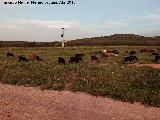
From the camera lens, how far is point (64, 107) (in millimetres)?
19609

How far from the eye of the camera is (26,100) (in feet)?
69.2

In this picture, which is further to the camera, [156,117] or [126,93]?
[126,93]

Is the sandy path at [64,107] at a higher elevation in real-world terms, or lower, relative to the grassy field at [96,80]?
lower

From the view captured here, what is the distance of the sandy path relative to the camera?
17812mm

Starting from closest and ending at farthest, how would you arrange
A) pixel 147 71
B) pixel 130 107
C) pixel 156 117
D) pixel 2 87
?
1. pixel 156 117
2. pixel 130 107
3. pixel 2 87
4. pixel 147 71

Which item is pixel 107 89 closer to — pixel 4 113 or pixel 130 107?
pixel 130 107

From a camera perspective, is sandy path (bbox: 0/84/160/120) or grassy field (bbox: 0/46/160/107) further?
grassy field (bbox: 0/46/160/107)

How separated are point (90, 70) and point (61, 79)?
296 centimetres

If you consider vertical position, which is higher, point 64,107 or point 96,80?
point 96,80

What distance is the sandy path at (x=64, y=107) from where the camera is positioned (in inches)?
701

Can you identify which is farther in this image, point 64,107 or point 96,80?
point 96,80

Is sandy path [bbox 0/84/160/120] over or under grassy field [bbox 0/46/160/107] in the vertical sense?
under

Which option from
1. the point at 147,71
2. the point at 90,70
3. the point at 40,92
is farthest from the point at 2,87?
the point at 147,71

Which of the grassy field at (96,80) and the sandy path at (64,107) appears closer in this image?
the sandy path at (64,107)
